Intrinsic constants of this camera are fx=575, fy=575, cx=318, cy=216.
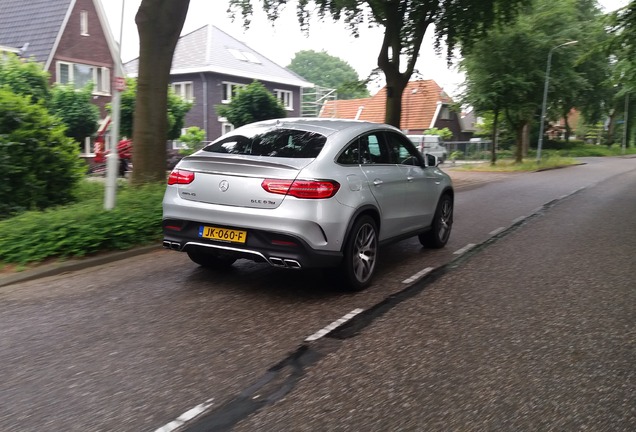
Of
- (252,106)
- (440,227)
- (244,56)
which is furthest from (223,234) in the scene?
(244,56)

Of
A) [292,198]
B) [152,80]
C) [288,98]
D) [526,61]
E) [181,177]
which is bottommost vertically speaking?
[292,198]

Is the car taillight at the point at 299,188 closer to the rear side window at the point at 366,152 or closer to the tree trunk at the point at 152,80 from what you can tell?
the rear side window at the point at 366,152

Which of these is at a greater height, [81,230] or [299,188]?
[299,188]

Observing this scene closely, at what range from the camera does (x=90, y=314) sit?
5.04 metres

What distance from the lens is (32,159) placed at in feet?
29.3

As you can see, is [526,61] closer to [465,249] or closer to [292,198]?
[465,249]

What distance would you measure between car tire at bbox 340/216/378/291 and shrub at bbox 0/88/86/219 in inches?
217

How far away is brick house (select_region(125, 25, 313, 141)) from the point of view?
38156 mm

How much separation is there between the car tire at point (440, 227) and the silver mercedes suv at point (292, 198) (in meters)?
1.55

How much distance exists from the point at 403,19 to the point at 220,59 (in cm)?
2298

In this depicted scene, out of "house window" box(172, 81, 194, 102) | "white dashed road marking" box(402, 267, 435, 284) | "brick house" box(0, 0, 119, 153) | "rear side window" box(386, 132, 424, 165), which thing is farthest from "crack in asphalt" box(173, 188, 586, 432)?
"house window" box(172, 81, 194, 102)

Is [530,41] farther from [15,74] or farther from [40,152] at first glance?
[40,152]

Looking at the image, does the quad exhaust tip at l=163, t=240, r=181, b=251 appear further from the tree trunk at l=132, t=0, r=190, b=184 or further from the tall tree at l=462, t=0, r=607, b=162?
the tall tree at l=462, t=0, r=607, b=162

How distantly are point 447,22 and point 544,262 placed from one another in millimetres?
12775
